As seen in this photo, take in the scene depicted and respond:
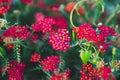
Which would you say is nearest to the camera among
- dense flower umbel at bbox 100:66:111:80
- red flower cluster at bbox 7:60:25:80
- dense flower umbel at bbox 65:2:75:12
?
dense flower umbel at bbox 100:66:111:80

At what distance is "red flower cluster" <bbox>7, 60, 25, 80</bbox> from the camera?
2483 millimetres

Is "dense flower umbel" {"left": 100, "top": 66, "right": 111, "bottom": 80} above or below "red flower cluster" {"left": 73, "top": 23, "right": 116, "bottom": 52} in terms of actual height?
below

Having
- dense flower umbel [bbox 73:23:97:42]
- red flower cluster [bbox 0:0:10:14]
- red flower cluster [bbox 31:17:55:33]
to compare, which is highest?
red flower cluster [bbox 0:0:10:14]

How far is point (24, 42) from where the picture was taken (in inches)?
107

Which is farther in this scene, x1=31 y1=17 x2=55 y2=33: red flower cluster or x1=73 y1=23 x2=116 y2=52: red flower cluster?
x1=31 y1=17 x2=55 y2=33: red flower cluster

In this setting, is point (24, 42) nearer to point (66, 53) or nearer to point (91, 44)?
point (66, 53)

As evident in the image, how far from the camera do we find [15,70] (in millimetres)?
2516

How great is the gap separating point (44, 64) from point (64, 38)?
0.74 feet

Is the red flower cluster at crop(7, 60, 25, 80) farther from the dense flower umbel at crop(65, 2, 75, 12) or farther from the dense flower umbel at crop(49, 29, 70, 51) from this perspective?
the dense flower umbel at crop(65, 2, 75, 12)

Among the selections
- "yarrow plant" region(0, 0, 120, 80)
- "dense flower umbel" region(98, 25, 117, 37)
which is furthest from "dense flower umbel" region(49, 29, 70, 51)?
"dense flower umbel" region(98, 25, 117, 37)

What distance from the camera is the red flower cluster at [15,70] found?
2483 mm

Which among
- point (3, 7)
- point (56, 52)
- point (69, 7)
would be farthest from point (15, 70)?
point (69, 7)

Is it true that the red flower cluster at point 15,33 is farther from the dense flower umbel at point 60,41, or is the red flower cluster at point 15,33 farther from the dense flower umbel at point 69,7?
the dense flower umbel at point 69,7

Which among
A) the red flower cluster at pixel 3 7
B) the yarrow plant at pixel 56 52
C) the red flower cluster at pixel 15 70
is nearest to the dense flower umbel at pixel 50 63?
the yarrow plant at pixel 56 52
